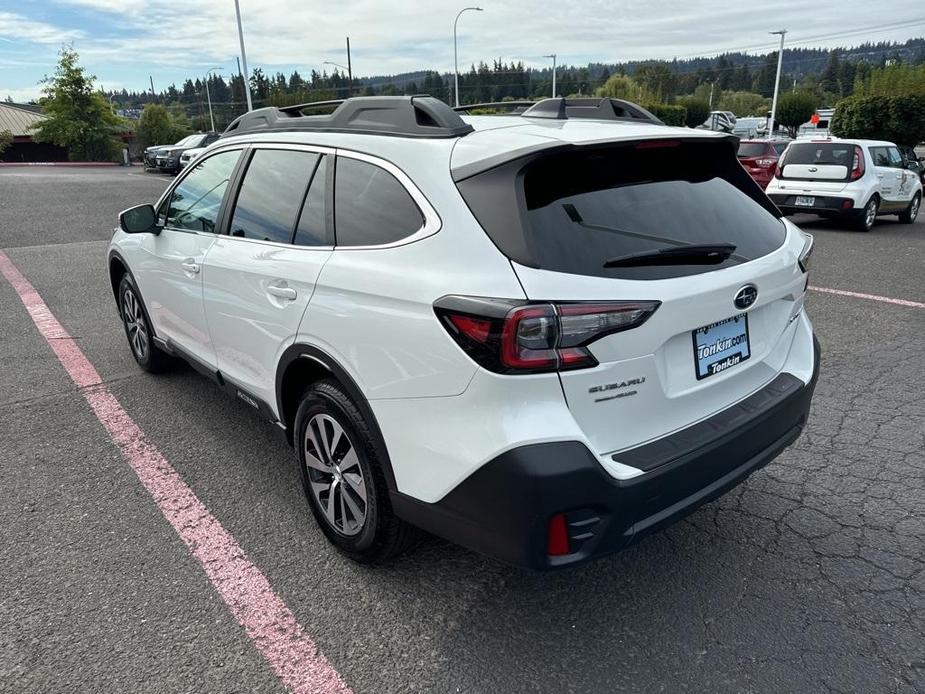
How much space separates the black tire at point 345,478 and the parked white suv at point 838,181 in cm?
1186

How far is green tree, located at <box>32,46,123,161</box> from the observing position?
41.2 meters

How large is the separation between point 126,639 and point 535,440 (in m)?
1.64

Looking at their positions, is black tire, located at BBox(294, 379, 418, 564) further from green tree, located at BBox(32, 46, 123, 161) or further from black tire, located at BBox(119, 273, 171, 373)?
green tree, located at BBox(32, 46, 123, 161)

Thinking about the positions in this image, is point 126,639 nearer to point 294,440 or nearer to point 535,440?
point 294,440

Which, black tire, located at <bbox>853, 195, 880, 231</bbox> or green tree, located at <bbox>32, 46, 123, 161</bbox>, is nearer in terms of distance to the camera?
black tire, located at <bbox>853, 195, 880, 231</bbox>

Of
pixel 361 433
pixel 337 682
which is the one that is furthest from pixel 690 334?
pixel 337 682

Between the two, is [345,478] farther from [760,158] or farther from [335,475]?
[760,158]

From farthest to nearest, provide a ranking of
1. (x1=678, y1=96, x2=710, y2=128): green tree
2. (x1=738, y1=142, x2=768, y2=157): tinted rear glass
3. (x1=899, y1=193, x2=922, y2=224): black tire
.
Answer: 1. (x1=678, y1=96, x2=710, y2=128): green tree
2. (x1=738, y1=142, x2=768, y2=157): tinted rear glass
3. (x1=899, y1=193, x2=922, y2=224): black tire

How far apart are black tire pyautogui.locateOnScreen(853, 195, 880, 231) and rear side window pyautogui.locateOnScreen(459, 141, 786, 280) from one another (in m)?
11.1

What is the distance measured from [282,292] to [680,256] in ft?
5.14

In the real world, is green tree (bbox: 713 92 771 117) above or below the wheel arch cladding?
above

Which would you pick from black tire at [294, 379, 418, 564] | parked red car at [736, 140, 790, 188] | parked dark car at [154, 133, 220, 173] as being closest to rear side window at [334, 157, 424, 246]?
black tire at [294, 379, 418, 564]

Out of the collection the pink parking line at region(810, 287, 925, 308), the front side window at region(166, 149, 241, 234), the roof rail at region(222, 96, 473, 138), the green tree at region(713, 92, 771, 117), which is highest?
the green tree at region(713, 92, 771, 117)

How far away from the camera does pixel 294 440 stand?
2.98 m
